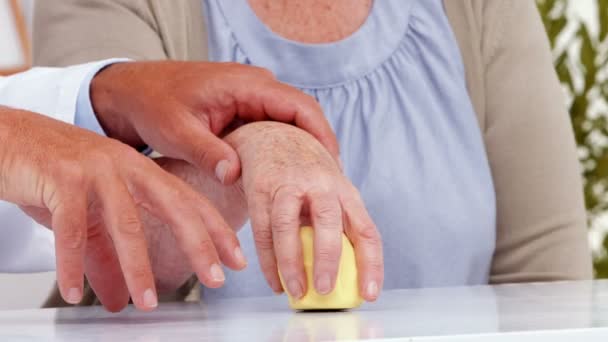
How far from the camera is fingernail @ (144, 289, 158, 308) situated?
0.66m

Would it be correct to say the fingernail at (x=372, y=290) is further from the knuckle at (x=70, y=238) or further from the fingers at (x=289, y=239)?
the knuckle at (x=70, y=238)

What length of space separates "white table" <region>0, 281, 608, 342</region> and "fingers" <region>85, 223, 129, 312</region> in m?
0.01

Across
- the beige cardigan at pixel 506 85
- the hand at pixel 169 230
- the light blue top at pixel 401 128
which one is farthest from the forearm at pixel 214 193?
the beige cardigan at pixel 506 85

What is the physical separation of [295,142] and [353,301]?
0.56ft

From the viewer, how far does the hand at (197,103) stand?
901 mm

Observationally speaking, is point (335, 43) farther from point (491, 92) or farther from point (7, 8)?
point (7, 8)

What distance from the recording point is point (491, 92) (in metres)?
1.49

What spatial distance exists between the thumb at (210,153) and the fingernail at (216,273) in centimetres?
15

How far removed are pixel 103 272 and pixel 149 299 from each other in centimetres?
16

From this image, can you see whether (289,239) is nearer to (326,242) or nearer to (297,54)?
(326,242)

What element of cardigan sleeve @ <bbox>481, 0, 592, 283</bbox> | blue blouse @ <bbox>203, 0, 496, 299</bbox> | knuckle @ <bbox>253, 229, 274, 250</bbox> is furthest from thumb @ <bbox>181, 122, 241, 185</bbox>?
cardigan sleeve @ <bbox>481, 0, 592, 283</bbox>

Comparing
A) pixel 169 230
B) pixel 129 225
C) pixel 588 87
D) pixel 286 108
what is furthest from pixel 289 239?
pixel 588 87

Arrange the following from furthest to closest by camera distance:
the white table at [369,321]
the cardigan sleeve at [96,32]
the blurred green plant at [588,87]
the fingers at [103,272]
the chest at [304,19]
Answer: the blurred green plant at [588,87] < the chest at [304,19] < the cardigan sleeve at [96,32] < the fingers at [103,272] < the white table at [369,321]

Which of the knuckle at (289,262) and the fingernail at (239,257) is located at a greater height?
the knuckle at (289,262)
